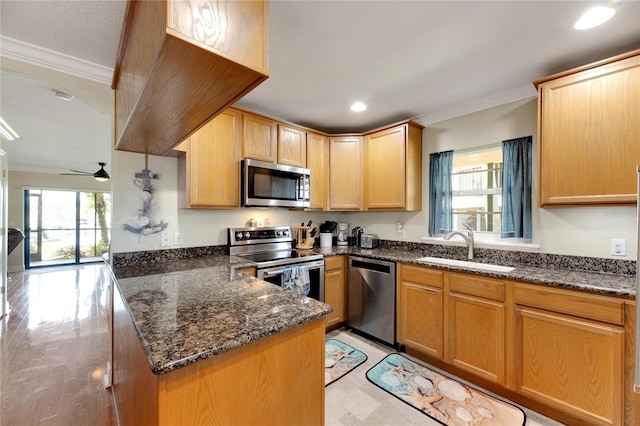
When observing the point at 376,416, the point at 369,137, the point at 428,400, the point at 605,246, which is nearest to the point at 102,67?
the point at 369,137

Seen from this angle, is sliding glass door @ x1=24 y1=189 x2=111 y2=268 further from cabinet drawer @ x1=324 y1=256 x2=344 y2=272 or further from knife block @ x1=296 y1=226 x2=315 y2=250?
cabinet drawer @ x1=324 y1=256 x2=344 y2=272

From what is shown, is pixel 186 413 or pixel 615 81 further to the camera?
pixel 615 81

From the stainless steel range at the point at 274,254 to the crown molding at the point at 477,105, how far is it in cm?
194

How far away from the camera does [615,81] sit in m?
1.72

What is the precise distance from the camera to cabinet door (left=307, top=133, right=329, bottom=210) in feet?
10.4

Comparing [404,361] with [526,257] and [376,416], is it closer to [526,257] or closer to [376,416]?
[376,416]

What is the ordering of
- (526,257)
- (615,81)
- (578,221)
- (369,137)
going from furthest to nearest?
(369,137) < (526,257) < (578,221) < (615,81)

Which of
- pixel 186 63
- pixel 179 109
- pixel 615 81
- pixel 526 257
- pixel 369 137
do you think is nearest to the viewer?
pixel 186 63

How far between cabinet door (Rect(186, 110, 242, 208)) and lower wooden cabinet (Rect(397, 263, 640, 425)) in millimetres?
1860

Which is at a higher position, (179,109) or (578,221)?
(179,109)

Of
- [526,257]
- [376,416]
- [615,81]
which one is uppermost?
[615,81]

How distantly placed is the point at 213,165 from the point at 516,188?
269 cm

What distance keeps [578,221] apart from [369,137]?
6.73 ft

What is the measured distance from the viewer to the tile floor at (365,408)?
1728mm
